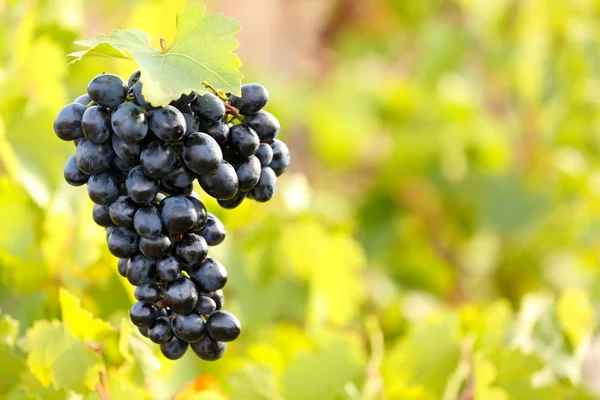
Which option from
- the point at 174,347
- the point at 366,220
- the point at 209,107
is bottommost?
the point at 174,347

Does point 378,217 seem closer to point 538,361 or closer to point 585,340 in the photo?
point 585,340

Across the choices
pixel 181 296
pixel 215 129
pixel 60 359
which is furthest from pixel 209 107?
pixel 60 359

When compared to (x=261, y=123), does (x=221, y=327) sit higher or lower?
lower

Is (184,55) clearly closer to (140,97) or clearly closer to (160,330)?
(140,97)

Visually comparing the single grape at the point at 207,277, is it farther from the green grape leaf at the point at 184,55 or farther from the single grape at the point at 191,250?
the green grape leaf at the point at 184,55

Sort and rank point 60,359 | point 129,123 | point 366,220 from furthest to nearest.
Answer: point 366,220
point 60,359
point 129,123

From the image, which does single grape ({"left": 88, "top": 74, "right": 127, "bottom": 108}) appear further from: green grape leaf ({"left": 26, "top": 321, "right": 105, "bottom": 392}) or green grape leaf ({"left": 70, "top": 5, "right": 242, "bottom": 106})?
green grape leaf ({"left": 26, "top": 321, "right": 105, "bottom": 392})

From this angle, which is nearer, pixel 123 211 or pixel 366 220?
pixel 123 211
